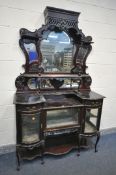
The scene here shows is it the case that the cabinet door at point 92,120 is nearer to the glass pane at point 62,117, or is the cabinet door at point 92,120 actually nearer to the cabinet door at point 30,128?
the glass pane at point 62,117

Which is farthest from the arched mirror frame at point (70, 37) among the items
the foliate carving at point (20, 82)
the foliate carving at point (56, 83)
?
the foliate carving at point (56, 83)

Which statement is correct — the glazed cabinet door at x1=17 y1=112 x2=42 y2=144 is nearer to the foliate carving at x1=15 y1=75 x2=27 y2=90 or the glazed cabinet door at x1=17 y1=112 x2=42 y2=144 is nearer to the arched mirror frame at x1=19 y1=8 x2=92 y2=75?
the foliate carving at x1=15 y1=75 x2=27 y2=90

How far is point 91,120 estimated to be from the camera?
97.0 inches

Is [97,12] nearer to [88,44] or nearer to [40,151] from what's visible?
[88,44]

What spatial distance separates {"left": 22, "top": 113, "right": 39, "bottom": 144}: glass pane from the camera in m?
2.03

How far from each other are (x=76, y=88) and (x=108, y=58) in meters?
0.84

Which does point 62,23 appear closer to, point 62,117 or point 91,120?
point 62,117

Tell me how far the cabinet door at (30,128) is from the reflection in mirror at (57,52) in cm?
75

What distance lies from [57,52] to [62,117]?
98 centimetres

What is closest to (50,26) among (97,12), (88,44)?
(88,44)

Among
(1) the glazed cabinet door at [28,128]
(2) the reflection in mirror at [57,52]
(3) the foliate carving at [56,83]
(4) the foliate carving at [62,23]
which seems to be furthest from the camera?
(3) the foliate carving at [56,83]

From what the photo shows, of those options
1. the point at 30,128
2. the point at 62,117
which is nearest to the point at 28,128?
the point at 30,128

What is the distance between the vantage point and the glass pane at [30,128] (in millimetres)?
2025

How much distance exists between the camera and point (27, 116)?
2008 mm
